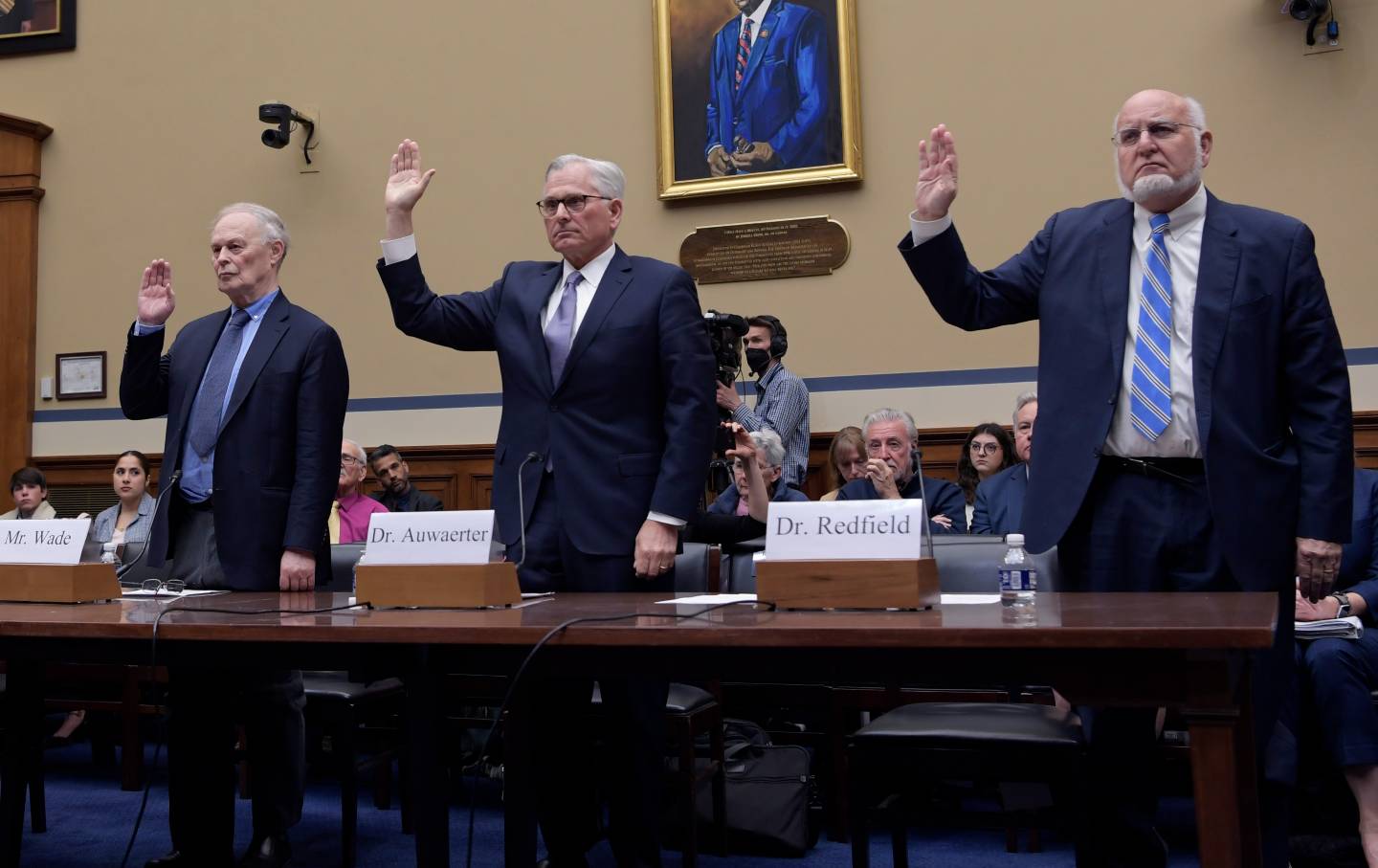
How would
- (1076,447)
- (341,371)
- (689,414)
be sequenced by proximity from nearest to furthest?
(1076,447) → (689,414) → (341,371)

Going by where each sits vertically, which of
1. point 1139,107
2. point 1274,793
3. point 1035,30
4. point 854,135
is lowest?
point 1274,793

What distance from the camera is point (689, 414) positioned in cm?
231

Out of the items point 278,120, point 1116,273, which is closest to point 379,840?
point 1116,273

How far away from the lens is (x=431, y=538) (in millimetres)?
1900

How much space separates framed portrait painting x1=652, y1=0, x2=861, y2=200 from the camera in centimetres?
568

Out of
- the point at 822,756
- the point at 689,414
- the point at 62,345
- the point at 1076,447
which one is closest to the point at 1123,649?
the point at 1076,447

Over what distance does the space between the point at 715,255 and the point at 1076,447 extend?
13.1ft

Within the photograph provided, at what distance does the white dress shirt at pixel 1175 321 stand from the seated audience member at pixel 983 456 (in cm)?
249

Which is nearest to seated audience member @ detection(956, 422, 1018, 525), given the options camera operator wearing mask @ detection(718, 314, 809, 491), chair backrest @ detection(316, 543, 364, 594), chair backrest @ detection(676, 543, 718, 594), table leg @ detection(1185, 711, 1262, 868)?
camera operator wearing mask @ detection(718, 314, 809, 491)

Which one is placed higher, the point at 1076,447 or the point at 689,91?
the point at 689,91

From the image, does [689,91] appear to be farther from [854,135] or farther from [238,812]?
[238,812]

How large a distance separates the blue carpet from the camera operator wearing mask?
200 centimetres

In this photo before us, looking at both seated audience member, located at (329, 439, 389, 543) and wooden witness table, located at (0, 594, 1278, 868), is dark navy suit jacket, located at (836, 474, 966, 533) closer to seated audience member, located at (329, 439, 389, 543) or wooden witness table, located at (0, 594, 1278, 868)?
seated audience member, located at (329, 439, 389, 543)

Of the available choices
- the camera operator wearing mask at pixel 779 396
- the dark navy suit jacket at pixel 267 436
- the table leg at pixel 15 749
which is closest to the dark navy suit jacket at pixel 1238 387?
the dark navy suit jacket at pixel 267 436
